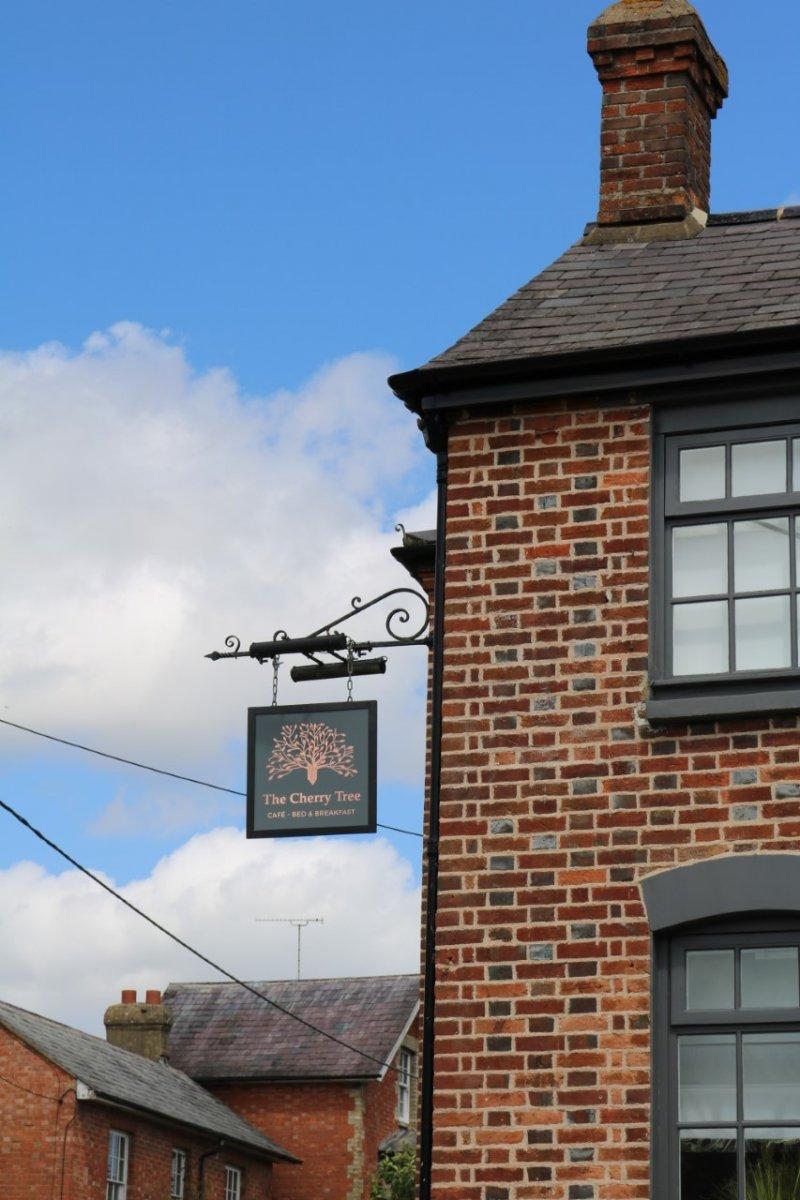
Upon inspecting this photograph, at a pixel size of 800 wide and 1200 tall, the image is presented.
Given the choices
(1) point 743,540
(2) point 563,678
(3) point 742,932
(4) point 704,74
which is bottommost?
(3) point 742,932

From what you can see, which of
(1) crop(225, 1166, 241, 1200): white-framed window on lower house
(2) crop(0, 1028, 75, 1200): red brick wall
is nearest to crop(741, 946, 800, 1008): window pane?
(2) crop(0, 1028, 75, 1200): red brick wall

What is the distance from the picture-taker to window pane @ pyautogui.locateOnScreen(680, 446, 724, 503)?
10.0 meters

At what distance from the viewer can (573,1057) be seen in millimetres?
9133

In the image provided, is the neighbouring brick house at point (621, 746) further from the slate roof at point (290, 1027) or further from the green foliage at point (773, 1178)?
the slate roof at point (290, 1027)

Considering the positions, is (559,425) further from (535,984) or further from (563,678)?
(535,984)

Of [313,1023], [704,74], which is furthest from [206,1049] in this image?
[704,74]

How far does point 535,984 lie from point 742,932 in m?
1.04

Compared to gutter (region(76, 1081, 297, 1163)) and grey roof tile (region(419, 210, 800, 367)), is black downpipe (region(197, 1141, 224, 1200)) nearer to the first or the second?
gutter (region(76, 1081, 297, 1163))

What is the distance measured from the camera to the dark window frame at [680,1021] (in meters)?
8.90

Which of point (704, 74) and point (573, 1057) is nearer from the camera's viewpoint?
point (573, 1057)

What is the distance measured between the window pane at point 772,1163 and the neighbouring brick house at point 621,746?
1cm

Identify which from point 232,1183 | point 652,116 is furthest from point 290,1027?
point 652,116

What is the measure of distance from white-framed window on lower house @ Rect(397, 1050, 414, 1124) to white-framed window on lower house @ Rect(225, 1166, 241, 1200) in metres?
4.14

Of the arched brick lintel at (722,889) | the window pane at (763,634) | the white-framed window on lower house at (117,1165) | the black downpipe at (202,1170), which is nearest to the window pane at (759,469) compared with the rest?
the window pane at (763,634)
